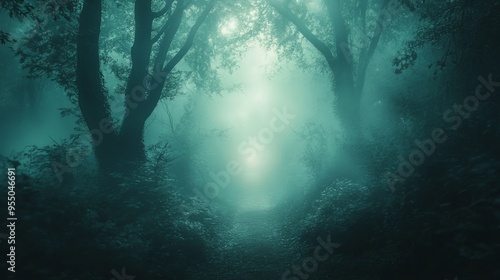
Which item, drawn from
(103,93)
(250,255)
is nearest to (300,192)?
(250,255)

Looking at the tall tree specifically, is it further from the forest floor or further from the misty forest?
the forest floor

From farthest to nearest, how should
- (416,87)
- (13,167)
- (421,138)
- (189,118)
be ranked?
(189,118), (416,87), (421,138), (13,167)

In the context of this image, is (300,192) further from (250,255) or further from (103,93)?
(103,93)

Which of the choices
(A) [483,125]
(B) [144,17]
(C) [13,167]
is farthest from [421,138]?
(C) [13,167]

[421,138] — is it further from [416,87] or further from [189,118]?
[189,118]

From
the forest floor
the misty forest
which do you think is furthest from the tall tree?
the forest floor

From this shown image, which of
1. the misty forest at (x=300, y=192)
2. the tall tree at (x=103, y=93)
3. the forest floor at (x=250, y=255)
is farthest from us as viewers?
the tall tree at (x=103, y=93)

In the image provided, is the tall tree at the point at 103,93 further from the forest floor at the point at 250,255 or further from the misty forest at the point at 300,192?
the forest floor at the point at 250,255

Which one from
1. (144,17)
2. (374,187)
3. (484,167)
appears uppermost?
(144,17)

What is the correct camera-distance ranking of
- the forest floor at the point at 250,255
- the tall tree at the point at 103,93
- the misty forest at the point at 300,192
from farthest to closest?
the tall tree at the point at 103,93 < the forest floor at the point at 250,255 < the misty forest at the point at 300,192

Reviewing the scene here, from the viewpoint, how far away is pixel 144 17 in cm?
1077

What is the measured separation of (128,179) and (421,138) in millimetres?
9371

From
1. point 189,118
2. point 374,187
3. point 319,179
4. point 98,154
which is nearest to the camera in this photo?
point 374,187

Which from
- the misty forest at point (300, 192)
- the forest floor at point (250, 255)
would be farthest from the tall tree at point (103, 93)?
the forest floor at point (250, 255)
